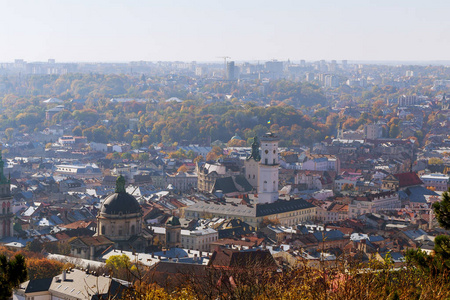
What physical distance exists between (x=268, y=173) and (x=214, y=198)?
434 centimetres

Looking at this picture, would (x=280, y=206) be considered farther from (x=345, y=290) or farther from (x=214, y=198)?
(x=345, y=290)

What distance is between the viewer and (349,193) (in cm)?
6700

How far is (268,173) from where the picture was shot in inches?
2271

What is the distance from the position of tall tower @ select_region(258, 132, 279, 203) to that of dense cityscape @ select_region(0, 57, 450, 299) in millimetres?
80

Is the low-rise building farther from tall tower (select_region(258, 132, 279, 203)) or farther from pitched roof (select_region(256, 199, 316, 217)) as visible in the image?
tall tower (select_region(258, 132, 279, 203))

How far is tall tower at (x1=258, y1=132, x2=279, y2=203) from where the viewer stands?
5747 centimetres

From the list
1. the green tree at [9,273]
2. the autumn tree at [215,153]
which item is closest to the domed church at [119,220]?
the green tree at [9,273]

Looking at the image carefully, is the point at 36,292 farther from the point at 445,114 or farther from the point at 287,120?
the point at 445,114

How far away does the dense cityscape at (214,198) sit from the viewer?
20.9 metres

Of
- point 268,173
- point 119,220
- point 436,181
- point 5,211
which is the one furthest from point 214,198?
point 436,181

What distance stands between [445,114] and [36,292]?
356 ft

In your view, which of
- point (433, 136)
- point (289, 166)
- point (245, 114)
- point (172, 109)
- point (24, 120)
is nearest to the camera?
point (289, 166)

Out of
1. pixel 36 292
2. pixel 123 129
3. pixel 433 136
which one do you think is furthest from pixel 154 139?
pixel 36 292

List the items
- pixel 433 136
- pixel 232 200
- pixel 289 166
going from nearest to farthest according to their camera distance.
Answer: pixel 232 200
pixel 289 166
pixel 433 136
